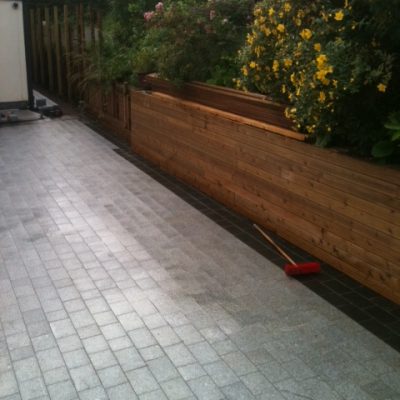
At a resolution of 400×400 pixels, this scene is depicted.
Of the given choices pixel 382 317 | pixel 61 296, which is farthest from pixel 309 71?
pixel 61 296

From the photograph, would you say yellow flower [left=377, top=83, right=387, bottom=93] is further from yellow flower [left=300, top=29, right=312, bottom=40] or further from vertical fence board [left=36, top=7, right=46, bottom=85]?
vertical fence board [left=36, top=7, right=46, bottom=85]

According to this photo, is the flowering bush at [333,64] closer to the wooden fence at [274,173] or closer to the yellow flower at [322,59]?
the yellow flower at [322,59]

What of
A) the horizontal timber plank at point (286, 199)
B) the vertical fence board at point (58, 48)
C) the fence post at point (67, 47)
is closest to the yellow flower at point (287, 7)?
the horizontal timber plank at point (286, 199)

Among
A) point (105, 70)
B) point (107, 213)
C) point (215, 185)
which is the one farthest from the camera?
point (105, 70)

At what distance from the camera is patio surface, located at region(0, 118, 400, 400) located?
3.24 metres

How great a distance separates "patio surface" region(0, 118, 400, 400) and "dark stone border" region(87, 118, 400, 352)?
0.30 feet

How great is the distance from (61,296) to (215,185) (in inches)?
105

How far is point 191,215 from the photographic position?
6008 millimetres

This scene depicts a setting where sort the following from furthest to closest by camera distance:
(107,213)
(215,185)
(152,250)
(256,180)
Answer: (215,185), (107,213), (256,180), (152,250)

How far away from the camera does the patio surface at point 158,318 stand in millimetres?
3244

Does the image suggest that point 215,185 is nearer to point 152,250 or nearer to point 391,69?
point 152,250

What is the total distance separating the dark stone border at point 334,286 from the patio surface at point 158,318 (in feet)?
0.30

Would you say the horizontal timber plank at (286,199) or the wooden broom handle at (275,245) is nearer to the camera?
the horizontal timber plank at (286,199)

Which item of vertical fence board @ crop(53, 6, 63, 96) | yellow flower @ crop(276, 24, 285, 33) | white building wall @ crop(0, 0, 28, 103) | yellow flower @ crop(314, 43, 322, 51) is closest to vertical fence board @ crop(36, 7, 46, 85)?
vertical fence board @ crop(53, 6, 63, 96)
